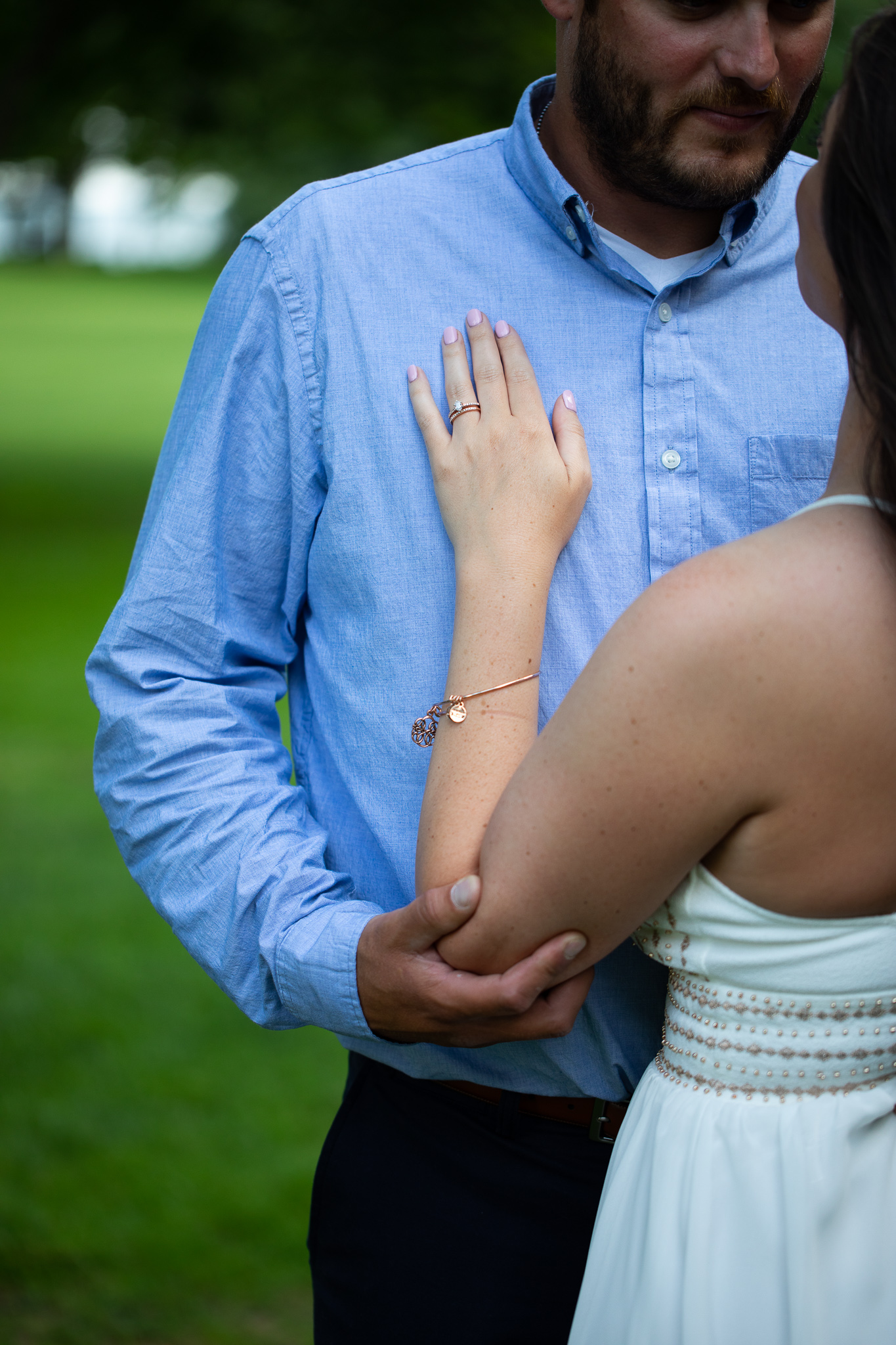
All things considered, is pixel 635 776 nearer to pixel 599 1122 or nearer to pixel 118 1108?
pixel 599 1122

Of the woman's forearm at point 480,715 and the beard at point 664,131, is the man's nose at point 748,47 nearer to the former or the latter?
the beard at point 664,131

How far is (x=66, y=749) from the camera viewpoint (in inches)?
291

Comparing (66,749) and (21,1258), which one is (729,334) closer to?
(21,1258)

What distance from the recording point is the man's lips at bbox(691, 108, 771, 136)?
1792 mm

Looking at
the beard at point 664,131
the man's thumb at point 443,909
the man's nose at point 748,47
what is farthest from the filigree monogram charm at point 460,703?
the man's nose at point 748,47

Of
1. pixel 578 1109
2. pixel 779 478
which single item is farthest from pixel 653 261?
pixel 578 1109

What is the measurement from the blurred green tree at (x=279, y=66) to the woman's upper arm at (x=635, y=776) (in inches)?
401

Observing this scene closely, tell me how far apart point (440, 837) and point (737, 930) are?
0.37 metres

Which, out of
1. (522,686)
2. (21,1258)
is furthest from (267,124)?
(522,686)

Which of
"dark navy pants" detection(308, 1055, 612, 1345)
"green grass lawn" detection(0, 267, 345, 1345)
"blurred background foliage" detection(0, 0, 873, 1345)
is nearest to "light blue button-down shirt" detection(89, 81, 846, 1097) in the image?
"dark navy pants" detection(308, 1055, 612, 1345)

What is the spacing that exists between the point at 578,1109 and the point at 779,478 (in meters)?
0.95

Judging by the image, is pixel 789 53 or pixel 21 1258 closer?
pixel 789 53

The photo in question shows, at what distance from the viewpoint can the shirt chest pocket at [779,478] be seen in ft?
6.20

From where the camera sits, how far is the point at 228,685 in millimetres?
1948
